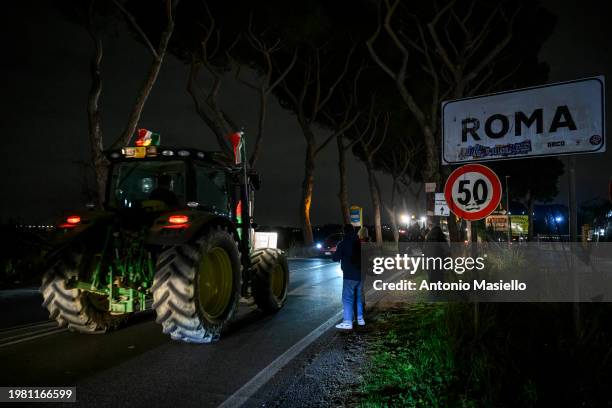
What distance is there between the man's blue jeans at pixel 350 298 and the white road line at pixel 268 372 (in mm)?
392

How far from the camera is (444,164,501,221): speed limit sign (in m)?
7.00

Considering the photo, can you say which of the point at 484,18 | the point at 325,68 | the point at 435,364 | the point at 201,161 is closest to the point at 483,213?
the point at 435,364

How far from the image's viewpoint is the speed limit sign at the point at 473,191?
7.00 meters

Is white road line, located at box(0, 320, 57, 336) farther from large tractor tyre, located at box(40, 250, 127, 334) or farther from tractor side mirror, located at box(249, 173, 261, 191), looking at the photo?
tractor side mirror, located at box(249, 173, 261, 191)

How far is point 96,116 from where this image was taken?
659 inches

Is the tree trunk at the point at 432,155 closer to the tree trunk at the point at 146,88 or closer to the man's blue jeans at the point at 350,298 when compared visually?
the tree trunk at the point at 146,88

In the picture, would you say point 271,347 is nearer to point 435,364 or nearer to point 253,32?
point 435,364

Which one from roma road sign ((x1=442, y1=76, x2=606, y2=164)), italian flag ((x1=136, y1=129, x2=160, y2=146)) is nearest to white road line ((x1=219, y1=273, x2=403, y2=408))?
roma road sign ((x1=442, y1=76, x2=606, y2=164))

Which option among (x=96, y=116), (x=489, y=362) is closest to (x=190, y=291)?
(x=489, y=362)

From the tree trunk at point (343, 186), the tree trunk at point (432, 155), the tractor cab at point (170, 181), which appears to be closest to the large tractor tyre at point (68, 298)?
the tractor cab at point (170, 181)

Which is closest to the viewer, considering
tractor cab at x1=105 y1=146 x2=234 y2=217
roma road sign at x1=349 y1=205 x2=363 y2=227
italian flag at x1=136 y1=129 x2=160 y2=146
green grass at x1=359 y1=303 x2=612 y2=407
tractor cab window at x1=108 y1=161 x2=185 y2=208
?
green grass at x1=359 y1=303 x2=612 y2=407

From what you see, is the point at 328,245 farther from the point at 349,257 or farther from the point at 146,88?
the point at 349,257

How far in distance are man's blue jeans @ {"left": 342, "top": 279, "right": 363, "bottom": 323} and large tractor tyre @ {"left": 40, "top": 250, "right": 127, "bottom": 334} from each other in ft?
11.6

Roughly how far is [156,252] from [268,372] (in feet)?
7.92
